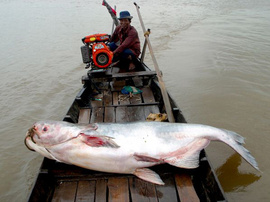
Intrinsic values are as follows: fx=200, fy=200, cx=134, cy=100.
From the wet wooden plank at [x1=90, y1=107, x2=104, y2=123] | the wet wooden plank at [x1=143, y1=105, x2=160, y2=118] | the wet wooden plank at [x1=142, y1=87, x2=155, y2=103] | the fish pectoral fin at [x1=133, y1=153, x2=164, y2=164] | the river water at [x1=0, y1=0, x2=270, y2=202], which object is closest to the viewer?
the fish pectoral fin at [x1=133, y1=153, x2=164, y2=164]

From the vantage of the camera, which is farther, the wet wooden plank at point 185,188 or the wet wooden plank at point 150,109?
the wet wooden plank at point 150,109

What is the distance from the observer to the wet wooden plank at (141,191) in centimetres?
267

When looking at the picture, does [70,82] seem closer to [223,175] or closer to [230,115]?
[230,115]

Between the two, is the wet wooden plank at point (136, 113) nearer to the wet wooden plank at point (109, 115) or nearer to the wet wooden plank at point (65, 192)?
the wet wooden plank at point (109, 115)

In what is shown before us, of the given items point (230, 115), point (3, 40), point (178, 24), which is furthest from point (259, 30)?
point (3, 40)

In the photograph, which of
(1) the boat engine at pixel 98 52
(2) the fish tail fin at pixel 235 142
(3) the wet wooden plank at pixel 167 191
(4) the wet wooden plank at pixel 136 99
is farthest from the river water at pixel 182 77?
(1) the boat engine at pixel 98 52

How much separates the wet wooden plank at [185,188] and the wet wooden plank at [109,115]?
1844 mm

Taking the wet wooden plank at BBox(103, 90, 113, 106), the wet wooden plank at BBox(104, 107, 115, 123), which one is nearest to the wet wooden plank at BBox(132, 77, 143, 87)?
the wet wooden plank at BBox(103, 90, 113, 106)

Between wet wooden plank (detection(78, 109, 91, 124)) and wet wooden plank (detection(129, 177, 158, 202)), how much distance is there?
1780mm

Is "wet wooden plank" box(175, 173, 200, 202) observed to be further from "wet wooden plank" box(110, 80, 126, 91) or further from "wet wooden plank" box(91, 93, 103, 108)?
"wet wooden plank" box(110, 80, 126, 91)

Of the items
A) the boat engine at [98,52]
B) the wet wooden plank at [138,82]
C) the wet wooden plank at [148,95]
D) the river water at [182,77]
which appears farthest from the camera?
the wet wooden plank at [138,82]

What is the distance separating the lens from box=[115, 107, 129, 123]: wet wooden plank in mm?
4223

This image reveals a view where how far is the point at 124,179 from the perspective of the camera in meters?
2.91

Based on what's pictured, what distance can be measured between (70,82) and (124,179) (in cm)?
602
